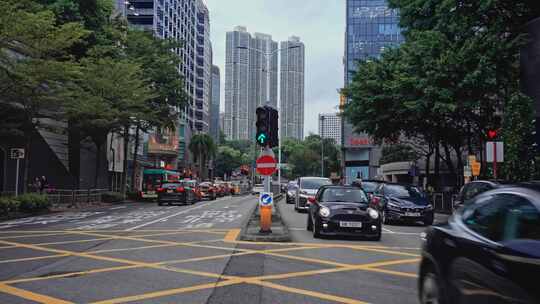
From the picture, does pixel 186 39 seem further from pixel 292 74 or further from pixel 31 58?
pixel 31 58

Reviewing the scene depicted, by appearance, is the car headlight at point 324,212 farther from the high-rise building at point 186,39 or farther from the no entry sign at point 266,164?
the high-rise building at point 186,39

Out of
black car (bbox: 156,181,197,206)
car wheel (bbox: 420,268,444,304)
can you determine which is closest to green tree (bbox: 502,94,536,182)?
car wheel (bbox: 420,268,444,304)

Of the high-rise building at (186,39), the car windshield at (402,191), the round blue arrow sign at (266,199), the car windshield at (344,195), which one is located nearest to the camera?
the round blue arrow sign at (266,199)

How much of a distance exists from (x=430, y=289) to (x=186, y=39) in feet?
340

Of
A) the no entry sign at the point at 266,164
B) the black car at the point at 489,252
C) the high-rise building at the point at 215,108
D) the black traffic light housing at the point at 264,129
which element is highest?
the high-rise building at the point at 215,108

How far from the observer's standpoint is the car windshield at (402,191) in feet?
62.1

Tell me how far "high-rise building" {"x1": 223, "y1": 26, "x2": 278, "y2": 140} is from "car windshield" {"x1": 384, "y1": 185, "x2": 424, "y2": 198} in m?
10.9

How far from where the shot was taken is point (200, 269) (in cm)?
870

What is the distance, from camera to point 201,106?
114812mm

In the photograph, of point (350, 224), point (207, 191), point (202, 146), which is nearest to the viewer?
point (350, 224)

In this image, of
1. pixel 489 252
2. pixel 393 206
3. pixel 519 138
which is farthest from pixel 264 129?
pixel 519 138

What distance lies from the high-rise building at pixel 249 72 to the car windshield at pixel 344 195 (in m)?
14.7

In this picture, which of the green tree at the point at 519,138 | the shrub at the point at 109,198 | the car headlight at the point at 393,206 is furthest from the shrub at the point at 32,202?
the green tree at the point at 519,138

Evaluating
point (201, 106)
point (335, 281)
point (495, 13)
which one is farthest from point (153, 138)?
point (335, 281)
